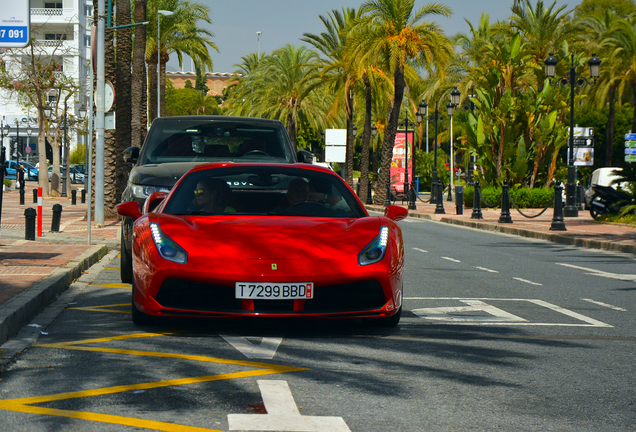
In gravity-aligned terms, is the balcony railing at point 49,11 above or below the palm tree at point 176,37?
above

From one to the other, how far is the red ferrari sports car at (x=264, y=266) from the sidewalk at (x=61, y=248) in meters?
1.22

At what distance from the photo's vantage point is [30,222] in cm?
1491

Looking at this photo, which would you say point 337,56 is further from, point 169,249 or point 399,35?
point 169,249

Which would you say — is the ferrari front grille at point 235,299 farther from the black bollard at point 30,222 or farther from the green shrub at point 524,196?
the green shrub at point 524,196

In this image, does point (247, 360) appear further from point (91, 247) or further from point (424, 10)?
point (424, 10)

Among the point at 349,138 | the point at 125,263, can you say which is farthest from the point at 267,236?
the point at 349,138

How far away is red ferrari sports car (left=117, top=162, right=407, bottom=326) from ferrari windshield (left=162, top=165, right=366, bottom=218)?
0.13 metres

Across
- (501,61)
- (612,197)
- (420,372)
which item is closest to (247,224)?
(420,372)

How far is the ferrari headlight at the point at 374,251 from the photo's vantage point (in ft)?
20.9

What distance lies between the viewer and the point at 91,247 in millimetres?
13867

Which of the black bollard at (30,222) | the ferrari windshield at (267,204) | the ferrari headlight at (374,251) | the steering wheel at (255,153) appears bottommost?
the black bollard at (30,222)

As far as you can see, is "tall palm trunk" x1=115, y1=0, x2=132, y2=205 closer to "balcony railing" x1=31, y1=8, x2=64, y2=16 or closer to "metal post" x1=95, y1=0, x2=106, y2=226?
"metal post" x1=95, y1=0, x2=106, y2=226

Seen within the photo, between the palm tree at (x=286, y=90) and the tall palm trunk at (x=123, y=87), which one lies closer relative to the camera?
the tall palm trunk at (x=123, y=87)

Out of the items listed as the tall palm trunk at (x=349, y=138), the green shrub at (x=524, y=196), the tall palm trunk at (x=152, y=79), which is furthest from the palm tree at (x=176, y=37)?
the green shrub at (x=524, y=196)
